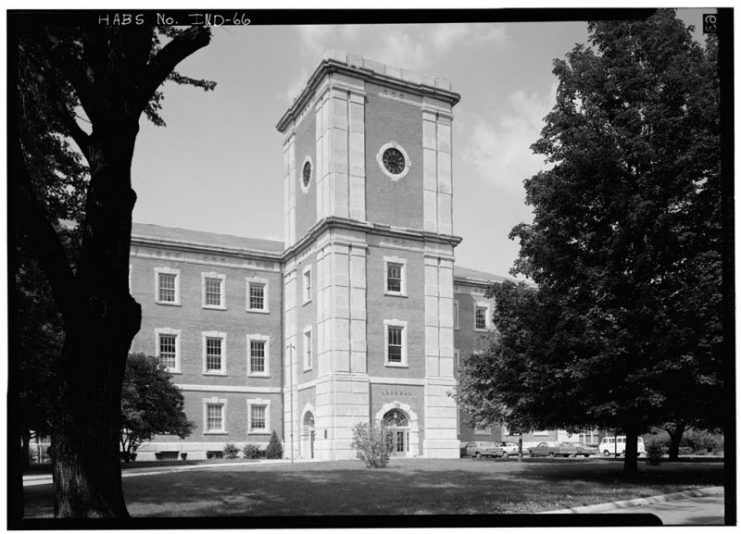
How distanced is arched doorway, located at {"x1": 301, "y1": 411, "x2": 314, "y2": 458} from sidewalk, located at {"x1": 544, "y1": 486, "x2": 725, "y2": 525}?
63.9 feet

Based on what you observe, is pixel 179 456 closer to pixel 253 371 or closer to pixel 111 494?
pixel 253 371

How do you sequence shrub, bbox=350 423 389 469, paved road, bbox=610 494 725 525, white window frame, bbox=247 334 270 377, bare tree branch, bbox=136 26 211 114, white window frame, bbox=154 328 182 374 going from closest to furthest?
paved road, bbox=610 494 725 525 < bare tree branch, bbox=136 26 211 114 < shrub, bbox=350 423 389 469 < white window frame, bbox=154 328 182 374 < white window frame, bbox=247 334 270 377

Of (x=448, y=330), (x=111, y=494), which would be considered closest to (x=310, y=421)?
(x=448, y=330)

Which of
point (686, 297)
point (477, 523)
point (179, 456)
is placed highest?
point (686, 297)

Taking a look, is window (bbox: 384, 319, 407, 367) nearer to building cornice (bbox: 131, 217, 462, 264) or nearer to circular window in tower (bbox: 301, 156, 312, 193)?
building cornice (bbox: 131, 217, 462, 264)

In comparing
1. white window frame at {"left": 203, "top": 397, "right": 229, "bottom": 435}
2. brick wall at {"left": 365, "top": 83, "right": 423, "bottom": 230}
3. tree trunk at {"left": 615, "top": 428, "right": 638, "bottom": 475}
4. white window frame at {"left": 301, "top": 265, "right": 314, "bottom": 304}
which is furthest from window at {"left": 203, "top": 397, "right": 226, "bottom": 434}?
tree trunk at {"left": 615, "top": 428, "right": 638, "bottom": 475}

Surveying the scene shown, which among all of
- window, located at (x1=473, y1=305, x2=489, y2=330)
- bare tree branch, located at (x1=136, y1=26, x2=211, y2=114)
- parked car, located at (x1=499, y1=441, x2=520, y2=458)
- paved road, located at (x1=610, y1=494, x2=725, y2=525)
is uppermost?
bare tree branch, located at (x1=136, y1=26, x2=211, y2=114)

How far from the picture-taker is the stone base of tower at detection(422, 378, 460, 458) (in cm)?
2939

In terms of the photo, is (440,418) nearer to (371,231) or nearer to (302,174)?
(371,231)

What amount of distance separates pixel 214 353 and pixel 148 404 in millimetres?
5784

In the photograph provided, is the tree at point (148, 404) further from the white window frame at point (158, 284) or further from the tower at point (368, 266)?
the tower at point (368, 266)

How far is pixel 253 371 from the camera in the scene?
103 feet

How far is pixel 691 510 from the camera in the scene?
354 inches

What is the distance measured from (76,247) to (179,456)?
1610 centimetres
